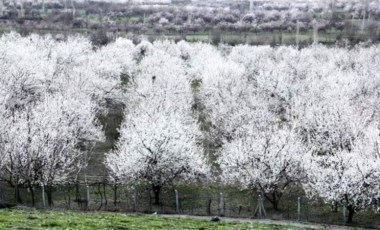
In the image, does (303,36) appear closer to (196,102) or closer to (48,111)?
(196,102)

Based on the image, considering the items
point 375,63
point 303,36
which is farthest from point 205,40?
point 375,63

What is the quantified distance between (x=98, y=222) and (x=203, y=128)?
36.0 meters

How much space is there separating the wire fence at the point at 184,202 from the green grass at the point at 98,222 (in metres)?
4.51

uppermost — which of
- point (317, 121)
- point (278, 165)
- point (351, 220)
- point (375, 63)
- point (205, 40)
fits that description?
point (205, 40)

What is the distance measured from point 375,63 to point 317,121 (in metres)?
36.7

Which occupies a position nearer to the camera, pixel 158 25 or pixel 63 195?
pixel 63 195

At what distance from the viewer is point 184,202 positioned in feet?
136

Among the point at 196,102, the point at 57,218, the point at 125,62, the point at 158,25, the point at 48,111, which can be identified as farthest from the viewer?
the point at 158,25

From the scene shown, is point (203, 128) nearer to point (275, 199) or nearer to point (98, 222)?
point (275, 199)

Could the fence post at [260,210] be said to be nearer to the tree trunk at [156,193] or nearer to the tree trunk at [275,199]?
the tree trunk at [275,199]

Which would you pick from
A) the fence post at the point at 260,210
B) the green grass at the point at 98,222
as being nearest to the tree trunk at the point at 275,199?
the fence post at the point at 260,210

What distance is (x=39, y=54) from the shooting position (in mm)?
79000

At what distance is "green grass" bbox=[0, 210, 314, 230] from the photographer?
26.8 meters

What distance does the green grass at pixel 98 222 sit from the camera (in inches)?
1056
